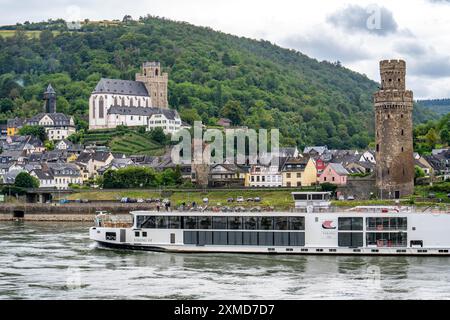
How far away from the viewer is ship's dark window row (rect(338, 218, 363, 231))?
144 feet

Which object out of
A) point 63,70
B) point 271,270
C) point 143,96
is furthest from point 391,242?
point 63,70

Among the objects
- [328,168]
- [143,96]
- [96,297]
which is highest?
[143,96]

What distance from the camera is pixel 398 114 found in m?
69.1

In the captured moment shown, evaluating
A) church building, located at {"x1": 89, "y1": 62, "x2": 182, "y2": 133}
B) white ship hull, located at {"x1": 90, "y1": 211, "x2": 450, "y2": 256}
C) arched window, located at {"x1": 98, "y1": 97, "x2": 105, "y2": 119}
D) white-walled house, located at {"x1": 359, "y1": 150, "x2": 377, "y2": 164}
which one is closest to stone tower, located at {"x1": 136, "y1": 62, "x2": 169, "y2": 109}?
church building, located at {"x1": 89, "y1": 62, "x2": 182, "y2": 133}

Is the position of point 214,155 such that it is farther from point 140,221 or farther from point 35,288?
point 35,288

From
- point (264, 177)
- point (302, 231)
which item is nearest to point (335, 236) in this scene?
point (302, 231)

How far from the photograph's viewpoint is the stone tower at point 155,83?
148875 mm

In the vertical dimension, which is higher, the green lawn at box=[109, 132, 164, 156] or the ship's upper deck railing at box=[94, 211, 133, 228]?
the green lawn at box=[109, 132, 164, 156]

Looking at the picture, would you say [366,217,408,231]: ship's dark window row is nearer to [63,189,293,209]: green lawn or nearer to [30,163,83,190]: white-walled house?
[63,189,293,209]: green lawn

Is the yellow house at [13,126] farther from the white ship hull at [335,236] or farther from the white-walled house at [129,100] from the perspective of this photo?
the white ship hull at [335,236]

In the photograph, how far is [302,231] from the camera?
44.1 meters

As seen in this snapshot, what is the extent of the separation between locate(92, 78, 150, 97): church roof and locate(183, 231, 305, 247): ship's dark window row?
315 feet

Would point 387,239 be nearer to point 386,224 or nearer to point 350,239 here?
point 386,224
